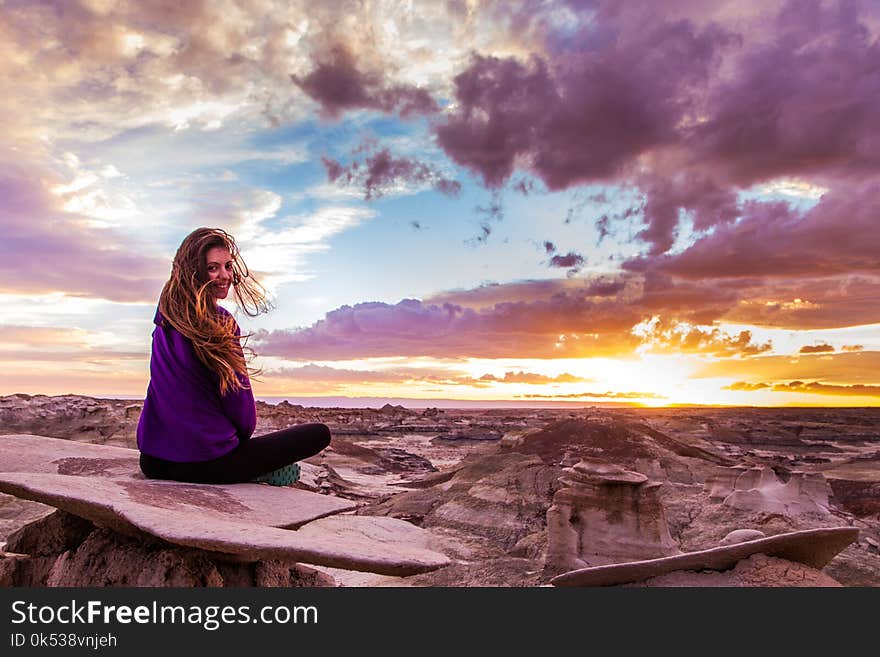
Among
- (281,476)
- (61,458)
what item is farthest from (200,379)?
(61,458)

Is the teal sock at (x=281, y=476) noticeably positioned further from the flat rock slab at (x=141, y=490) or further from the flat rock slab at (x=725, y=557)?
the flat rock slab at (x=725, y=557)

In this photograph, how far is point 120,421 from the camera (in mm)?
36750

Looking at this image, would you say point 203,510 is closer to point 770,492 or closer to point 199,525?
point 199,525

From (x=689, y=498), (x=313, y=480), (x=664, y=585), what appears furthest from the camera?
(x=313, y=480)

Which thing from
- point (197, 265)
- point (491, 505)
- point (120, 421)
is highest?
point (197, 265)

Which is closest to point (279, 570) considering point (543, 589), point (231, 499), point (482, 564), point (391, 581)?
point (231, 499)

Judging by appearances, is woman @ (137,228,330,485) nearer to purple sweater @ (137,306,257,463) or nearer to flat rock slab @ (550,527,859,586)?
purple sweater @ (137,306,257,463)

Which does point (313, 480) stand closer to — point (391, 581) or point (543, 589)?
point (391, 581)

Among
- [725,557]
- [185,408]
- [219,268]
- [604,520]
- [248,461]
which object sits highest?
[219,268]

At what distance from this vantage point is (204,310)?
3924 mm

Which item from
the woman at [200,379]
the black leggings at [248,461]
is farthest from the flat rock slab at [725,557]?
the woman at [200,379]

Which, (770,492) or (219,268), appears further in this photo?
(770,492)

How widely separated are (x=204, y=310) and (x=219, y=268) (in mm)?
300

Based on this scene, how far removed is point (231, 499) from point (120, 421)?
37.6 metres
